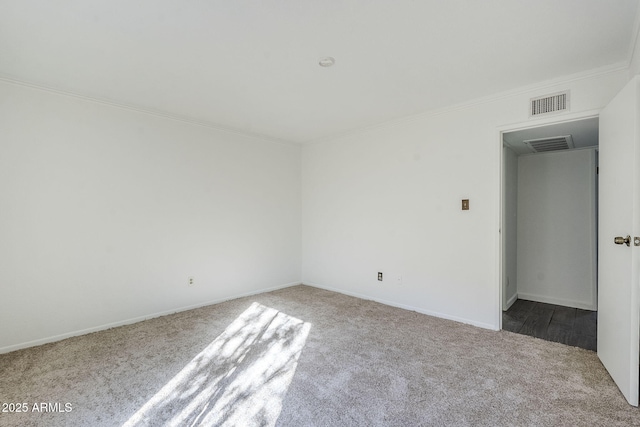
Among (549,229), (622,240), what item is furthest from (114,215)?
(549,229)

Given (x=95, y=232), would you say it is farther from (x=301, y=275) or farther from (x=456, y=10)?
(x=456, y=10)

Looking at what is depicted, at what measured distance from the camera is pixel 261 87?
2.86 meters

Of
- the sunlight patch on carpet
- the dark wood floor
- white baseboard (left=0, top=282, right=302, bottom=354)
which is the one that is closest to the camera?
the sunlight patch on carpet

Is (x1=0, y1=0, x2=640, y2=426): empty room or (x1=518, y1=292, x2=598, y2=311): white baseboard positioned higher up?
(x1=0, y1=0, x2=640, y2=426): empty room

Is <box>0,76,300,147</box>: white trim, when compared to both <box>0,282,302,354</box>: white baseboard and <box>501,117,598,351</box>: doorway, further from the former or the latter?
<box>501,117,598,351</box>: doorway

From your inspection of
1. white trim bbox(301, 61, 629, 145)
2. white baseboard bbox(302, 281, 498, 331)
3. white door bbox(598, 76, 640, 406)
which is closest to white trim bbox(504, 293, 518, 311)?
white baseboard bbox(302, 281, 498, 331)

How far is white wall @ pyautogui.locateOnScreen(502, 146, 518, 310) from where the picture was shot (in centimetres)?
386

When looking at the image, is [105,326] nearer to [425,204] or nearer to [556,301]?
[425,204]

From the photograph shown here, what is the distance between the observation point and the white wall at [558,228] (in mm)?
3871

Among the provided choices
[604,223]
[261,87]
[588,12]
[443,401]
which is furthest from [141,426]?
[588,12]

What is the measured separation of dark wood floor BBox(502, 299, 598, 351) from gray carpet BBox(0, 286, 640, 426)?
0.91ft

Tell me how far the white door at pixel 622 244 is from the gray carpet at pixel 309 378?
218 mm

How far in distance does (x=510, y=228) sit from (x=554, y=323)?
1278 millimetres

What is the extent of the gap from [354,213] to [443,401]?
272 cm
